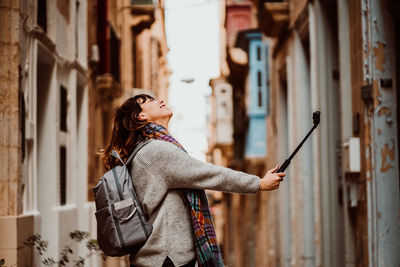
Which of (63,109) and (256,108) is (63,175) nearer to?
(63,109)

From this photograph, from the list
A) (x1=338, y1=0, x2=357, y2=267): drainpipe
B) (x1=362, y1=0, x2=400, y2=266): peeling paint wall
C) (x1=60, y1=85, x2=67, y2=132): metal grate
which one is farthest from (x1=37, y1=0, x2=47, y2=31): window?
(x1=362, y1=0, x2=400, y2=266): peeling paint wall

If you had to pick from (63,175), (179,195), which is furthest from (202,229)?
(63,175)

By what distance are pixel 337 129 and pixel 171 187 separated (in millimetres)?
5145

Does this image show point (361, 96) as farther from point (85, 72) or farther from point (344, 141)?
point (85, 72)

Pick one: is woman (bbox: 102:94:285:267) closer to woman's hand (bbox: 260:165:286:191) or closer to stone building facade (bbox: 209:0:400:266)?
woman's hand (bbox: 260:165:286:191)

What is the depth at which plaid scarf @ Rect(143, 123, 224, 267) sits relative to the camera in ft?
13.4

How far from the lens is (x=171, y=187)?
4152 mm

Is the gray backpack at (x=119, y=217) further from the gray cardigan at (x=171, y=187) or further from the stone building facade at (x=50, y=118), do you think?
the stone building facade at (x=50, y=118)

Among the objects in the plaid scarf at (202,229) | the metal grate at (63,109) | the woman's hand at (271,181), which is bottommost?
the plaid scarf at (202,229)

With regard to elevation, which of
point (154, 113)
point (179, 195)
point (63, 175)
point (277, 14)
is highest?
point (277, 14)

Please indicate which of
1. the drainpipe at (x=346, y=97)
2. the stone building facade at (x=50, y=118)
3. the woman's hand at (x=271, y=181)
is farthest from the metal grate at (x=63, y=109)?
the woman's hand at (x=271, y=181)

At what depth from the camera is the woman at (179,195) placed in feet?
13.3

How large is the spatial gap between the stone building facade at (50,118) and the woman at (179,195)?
6.99 ft

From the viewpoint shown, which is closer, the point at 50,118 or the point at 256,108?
the point at 50,118
